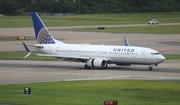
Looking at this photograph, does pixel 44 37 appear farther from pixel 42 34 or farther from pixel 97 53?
pixel 97 53

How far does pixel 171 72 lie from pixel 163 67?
639cm

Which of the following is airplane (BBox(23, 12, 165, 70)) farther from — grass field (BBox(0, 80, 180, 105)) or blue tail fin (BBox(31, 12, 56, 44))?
grass field (BBox(0, 80, 180, 105))

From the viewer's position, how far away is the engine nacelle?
73.3 metres

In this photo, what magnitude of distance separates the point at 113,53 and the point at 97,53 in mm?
2510

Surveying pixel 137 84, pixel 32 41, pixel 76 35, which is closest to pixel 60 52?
pixel 137 84

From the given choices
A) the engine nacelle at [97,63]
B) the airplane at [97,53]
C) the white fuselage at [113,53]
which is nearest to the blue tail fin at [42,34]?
the airplane at [97,53]

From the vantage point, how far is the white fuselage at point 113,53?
235ft

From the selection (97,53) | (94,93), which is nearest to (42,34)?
(97,53)

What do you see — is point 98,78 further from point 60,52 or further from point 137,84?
point 60,52

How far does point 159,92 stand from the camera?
50406mm

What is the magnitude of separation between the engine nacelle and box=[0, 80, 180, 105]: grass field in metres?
13.8

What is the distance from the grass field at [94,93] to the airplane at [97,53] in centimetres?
1243

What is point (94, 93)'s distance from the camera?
164ft

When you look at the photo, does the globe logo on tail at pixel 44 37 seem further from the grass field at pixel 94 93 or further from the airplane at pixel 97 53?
the grass field at pixel 94 93
